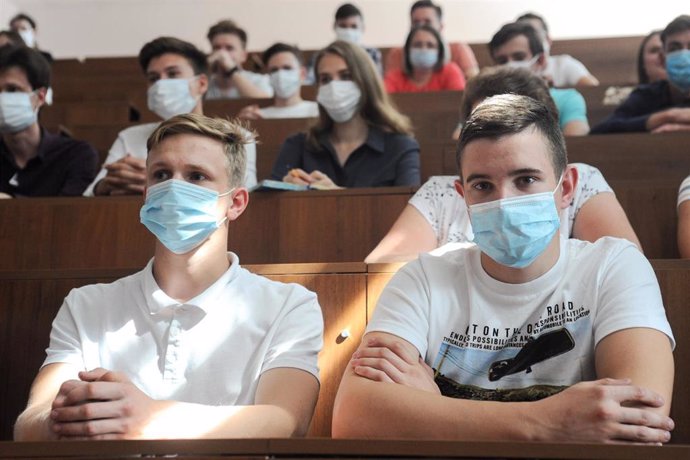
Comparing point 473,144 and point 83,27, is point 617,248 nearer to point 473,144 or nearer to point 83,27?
point 473,144

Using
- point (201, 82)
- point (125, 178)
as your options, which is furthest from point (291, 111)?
point (125, 178)

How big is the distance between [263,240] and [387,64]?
241cm

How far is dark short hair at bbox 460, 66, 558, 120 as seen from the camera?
1962 mm

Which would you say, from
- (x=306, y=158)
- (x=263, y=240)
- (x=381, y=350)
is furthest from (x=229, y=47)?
(x=381, y=350)

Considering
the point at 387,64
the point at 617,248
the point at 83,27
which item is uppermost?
the point at 83,27

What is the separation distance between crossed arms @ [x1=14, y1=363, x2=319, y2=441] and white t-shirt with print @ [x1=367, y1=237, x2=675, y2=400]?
0.25 metres

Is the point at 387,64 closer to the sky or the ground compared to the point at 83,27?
closer to the ground

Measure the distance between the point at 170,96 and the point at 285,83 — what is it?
74 centimetres

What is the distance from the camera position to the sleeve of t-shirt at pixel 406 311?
143 cm

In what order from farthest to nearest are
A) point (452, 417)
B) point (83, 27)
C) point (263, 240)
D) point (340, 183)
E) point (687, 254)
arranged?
point (83, 27), point (340, 183), point (263, 240), point (687, 254), point (452, 417)

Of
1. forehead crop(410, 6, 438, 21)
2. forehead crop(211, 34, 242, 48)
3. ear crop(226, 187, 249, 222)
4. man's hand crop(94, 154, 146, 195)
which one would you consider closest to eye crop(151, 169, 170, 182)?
ear crop(226, 187, 249, 222)

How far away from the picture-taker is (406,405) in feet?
4.16

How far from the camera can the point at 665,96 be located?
294 cm

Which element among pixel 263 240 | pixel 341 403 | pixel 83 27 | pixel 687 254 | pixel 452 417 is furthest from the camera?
pixel 83 27
